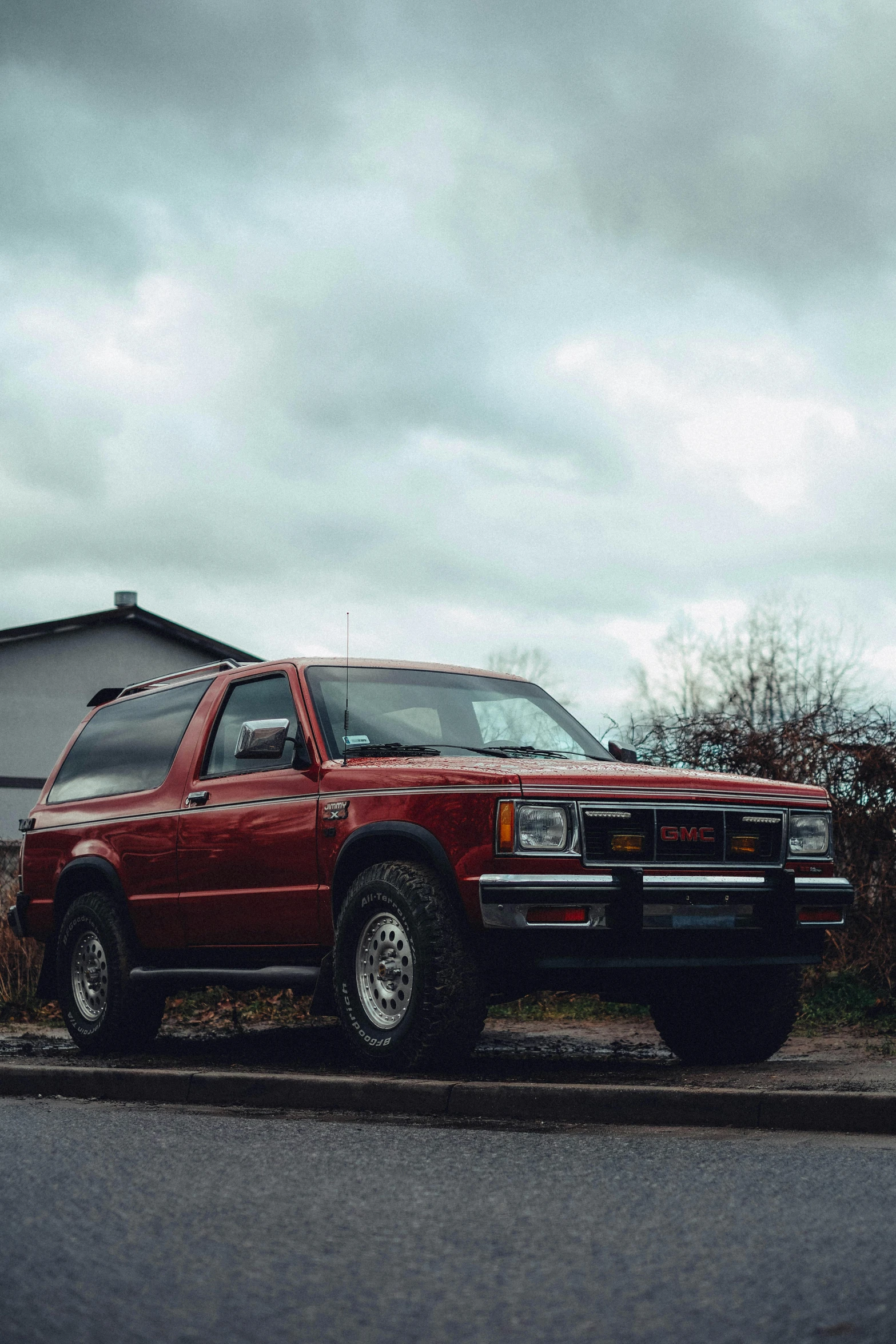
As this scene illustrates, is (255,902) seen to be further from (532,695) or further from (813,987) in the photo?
(813,987)

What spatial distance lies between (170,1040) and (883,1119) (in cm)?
522

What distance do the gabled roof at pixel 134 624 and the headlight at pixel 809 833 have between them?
81.0ft

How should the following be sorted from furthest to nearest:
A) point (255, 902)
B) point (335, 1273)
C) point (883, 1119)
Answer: point (255, 902) → point (883, 1119) → point (335, 1273)

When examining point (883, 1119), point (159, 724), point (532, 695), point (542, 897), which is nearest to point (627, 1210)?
point (883, 1119)

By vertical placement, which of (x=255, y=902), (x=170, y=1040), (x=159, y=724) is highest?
(x=159, y=724)

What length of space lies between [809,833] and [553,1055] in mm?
1842

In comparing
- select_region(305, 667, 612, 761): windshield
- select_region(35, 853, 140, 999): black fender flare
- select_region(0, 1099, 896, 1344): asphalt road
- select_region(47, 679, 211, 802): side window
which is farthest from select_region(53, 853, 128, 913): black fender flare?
select_region(0, 1099, 896, 1344): asphalt road

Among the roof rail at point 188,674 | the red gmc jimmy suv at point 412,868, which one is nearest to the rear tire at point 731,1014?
the red gmc jimmy suv at point 412,868

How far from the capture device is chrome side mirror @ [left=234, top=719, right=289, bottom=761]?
25.3ft

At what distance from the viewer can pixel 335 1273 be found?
3.72 meters

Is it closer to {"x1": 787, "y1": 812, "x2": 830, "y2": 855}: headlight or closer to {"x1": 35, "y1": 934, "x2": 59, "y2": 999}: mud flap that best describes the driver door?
{"x1": 35, "y1": 934, "x2": 59, "y2": 999}: mud flap

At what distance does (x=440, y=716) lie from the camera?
8547 mm

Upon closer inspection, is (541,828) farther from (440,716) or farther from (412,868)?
(440,716)

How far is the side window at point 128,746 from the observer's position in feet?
29.9
